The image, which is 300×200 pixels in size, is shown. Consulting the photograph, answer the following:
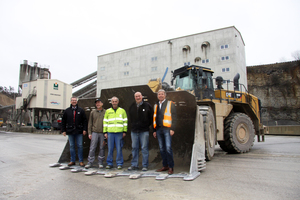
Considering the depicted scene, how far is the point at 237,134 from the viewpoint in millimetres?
7656

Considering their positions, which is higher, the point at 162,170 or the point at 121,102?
the point at 121,102

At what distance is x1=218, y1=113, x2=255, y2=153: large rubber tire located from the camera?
292 inches

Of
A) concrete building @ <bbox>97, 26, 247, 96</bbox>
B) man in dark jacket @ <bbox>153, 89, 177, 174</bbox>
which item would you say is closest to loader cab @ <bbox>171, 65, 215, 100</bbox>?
man in dark jacket @ <bbox>153, 89, 177, 174</bbox>

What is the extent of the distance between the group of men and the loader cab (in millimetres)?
2597

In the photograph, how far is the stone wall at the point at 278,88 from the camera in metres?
38.4

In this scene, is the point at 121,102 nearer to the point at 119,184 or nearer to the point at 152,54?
the point at 119,184

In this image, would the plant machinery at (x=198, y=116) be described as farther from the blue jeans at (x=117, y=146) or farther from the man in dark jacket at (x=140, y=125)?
the blue jeans at (x=117, y=146)

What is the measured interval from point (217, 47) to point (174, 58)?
5777mm

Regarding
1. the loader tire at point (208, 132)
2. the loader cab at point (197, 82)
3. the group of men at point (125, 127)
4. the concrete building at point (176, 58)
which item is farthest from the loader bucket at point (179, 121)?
the concrete building at point (176, 58)

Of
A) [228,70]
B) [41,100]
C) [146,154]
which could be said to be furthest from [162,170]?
[41,100]

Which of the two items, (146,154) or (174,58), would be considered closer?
(146,154)

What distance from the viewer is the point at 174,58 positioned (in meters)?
29.9

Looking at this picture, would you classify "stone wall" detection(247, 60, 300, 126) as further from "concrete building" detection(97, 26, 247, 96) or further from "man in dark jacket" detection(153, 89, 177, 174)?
"man in dark jacket" detection(153, 89, 177, 174)

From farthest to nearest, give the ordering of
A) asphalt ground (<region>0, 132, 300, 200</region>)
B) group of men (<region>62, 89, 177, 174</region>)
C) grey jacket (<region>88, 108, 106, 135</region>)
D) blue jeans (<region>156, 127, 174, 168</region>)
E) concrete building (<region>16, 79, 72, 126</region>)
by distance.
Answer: concrete building (<region>16, 79, 72, 126</region>), grey jacket (<region>88, 108, 106, 135</region>), group of men (<region>62, 89, 177, 174</region>), blue jeans (<region>156, 127, 174, 168</region>), asphalt ground (<region>0, 132, 300, 200</region>)
